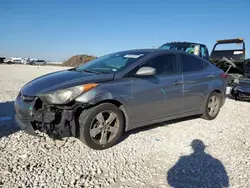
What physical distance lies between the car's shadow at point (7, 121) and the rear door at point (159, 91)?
2.24 metres

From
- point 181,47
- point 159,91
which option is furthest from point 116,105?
point 181,47

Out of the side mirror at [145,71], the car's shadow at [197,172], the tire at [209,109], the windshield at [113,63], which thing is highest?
the windshield at [113,63]

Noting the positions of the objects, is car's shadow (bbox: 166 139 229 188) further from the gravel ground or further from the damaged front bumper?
the damaged front bumper

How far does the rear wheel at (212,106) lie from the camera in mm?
5128

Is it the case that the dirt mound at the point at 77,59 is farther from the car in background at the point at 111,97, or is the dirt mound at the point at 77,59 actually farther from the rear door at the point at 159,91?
the rear door at the point at 159,91

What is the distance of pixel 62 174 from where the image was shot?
2.68m

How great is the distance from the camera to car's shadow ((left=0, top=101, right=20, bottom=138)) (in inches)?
153

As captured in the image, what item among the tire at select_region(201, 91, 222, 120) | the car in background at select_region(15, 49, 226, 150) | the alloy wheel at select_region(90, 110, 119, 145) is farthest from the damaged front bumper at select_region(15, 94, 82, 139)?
Answer: the tire at select_region(201, 91, 222, 120)

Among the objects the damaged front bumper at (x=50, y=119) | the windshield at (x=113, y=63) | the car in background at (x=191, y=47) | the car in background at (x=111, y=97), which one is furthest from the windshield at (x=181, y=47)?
the damaged front bumper at (x=50, y=119)

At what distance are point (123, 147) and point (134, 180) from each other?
0.91 m

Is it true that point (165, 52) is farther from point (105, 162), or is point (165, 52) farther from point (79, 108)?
point (105, 162)

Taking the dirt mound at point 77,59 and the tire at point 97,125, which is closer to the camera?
the tire at point 97,125

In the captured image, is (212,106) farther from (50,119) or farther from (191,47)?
(191,47)

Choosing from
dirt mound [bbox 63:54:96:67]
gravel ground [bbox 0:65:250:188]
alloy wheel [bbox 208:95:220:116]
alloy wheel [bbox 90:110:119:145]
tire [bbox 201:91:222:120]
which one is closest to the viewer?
gravel ground [bbox 0:65:250:188]
